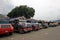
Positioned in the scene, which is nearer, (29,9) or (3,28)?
(3,28)

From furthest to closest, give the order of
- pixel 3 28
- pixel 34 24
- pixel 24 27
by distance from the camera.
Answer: pixel 34 24 → pixel 24 27 → pixel 3 28

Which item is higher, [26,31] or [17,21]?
[17,21]

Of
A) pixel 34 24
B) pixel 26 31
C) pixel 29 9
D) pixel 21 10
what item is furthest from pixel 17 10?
pixel 26 31

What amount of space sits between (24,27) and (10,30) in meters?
2.63

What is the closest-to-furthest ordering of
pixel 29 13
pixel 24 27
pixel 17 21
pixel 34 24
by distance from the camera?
pixel 24 27 → pixel 17 21 → pixel 34 24 → pixel 29 13

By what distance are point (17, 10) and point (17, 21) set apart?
3370 centimetres

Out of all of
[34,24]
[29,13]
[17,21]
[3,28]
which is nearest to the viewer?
[3,28]

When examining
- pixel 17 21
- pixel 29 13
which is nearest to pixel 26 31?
pixel 17 21

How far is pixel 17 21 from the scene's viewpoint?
1839cm

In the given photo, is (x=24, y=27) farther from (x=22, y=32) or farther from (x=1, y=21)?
(x=1, y=21)

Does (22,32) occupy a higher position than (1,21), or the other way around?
(1,21)

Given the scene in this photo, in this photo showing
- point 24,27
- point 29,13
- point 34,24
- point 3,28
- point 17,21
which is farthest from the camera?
point 29,13

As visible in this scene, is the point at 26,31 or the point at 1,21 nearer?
the point at 1,21

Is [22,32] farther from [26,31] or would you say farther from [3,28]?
[3,28]
